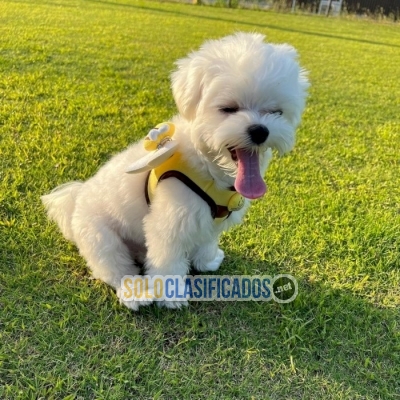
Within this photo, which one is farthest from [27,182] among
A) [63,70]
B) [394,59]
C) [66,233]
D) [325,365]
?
[394,59]

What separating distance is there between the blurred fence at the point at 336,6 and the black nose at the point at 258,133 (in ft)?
60.6

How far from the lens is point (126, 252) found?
101 inches

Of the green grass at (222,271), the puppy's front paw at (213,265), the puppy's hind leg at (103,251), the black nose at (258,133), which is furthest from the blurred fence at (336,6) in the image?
the black nose at (258,133)

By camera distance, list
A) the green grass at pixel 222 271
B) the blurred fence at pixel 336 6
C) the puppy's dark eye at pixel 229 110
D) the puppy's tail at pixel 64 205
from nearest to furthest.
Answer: the puppy's dark eye at pixel 229 110 → the green grass at pixel 222 271 → the puppy's tail at pixel 64 205 → the blurred fence at pixel 336 6

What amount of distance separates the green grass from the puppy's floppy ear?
1.23 metres

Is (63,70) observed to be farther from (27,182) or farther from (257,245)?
(257,245)

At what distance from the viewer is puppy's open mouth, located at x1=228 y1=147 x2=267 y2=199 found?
197cm

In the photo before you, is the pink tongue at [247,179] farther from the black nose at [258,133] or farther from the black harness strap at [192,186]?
the black harness strap at [192,186]

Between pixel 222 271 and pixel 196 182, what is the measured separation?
2.95 feet

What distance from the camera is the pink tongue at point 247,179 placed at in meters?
1.97

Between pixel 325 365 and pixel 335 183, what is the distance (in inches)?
85.5

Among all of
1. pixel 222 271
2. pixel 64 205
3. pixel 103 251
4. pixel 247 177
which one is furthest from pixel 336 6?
pixel 103 251

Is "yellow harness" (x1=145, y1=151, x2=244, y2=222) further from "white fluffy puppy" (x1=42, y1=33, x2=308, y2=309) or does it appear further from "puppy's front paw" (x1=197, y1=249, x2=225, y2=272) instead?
"puppy's front paw" (x1=197, y1=249, x2=225, y2=272)

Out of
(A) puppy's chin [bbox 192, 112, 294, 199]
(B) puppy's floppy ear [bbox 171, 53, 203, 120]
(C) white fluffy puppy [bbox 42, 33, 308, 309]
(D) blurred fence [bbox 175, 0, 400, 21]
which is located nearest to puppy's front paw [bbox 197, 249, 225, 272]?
(C) white fluffy puppy [bbox 42, 33, 308, 309]
